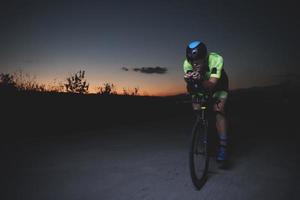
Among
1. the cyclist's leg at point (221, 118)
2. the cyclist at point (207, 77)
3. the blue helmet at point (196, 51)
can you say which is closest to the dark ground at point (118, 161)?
the cyclist's leg at point (221, 118)

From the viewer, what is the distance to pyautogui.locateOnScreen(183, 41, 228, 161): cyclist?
472 cm

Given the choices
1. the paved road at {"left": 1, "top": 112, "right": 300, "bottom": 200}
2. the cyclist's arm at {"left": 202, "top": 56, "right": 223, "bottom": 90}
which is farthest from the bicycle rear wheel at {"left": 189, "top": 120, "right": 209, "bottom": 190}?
the cyclist's arm at {"left": 202, "top": 56, "right": 223, "bottom": 90}

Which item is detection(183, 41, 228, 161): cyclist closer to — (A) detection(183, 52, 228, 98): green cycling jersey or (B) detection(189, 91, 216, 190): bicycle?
(A) detection(183, 52, 228, 98): green cycling jersey

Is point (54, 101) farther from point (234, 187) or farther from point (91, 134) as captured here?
point (234, 187)

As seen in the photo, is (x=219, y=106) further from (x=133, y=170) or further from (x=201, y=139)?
(x=133, y=170)

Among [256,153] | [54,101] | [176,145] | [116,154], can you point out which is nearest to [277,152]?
[256,153]

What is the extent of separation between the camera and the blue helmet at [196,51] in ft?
15.7

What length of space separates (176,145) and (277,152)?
2.29 meters

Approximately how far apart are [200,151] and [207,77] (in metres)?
1.30

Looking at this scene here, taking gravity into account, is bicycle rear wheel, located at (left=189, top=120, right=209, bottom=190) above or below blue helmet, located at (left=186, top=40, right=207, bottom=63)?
below

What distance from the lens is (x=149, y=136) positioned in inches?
354

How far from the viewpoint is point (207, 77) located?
5414 mm

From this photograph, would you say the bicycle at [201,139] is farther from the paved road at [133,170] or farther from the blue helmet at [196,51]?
the blue helmet at [196,51]

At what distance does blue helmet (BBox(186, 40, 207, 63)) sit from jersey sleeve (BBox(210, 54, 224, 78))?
26cm
